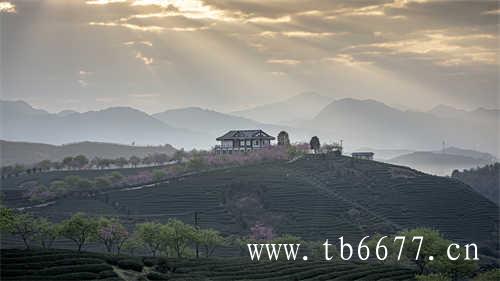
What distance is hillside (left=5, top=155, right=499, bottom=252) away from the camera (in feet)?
328

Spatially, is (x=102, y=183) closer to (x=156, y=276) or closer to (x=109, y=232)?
(x=109, y=232)

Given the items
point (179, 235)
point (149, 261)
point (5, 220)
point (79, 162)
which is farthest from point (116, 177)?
point (149, 261)

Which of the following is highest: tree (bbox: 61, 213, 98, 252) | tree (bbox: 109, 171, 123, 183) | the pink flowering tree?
tree (bbox: 109, 171, 123, 183)

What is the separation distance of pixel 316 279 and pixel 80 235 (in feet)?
89.9

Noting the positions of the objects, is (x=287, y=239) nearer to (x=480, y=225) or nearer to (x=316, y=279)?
(x=316, y=279)

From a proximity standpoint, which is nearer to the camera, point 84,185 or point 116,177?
point 84,185

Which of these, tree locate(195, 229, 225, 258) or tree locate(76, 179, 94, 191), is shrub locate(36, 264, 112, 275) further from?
tree locate(76, 179, 94, 191)

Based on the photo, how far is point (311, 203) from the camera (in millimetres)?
107812

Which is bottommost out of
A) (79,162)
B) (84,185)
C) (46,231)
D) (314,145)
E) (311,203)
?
(46,231)

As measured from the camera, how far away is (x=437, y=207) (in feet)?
370

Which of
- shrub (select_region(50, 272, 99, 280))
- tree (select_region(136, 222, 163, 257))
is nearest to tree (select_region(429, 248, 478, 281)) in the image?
tree (select_region(136, 222, 163, 257))

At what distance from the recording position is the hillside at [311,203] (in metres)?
99.9

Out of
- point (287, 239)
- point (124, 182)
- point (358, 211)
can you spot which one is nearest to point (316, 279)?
point (287, 239)

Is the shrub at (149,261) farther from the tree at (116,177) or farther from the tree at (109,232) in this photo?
the tree at (116,177)
